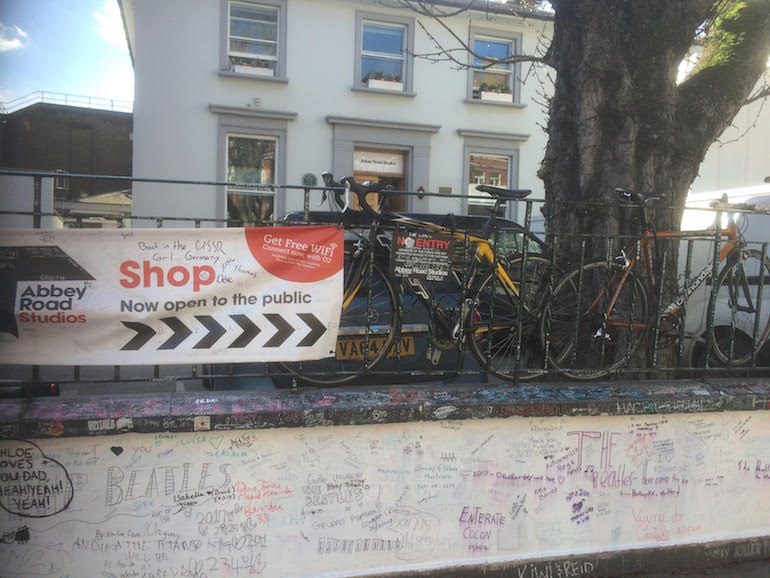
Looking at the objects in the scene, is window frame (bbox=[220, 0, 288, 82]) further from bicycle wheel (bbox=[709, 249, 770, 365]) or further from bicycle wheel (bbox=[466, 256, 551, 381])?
bicycle wheel (bbox=[466, 256, 551, 381])

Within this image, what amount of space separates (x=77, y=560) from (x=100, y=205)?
55.6ft

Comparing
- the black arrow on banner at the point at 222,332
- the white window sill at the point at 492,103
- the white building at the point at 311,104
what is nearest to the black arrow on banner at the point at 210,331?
the black arrow on banner at the point at 222,332

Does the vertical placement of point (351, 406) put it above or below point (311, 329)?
below

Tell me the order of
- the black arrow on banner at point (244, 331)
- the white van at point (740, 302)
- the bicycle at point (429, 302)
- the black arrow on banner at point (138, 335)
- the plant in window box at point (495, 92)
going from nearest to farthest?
the black arrow on banner at point (138, 335), the black arrow on banner at point (244, 331), the bicycle at point (429, 302), the white van at point (740, 302), the plant in window box at point (495, 92)

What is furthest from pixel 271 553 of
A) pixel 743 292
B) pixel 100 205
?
pixel 100 205

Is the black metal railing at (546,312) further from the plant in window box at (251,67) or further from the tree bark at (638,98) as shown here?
the plant in window box at (251,67)

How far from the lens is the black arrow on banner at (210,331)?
9.78ft

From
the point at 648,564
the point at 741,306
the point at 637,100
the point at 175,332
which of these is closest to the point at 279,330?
the point at 175,332

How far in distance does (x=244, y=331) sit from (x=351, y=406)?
0.65 m

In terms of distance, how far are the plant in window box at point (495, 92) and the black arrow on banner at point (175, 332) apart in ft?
39.6

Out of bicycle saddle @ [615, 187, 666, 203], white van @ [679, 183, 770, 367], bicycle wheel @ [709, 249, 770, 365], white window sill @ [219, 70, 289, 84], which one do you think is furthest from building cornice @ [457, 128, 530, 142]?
bicycle saddle @ [615, 187, 666, 203]

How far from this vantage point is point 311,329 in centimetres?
312

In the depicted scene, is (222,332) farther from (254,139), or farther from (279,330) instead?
(254,139)

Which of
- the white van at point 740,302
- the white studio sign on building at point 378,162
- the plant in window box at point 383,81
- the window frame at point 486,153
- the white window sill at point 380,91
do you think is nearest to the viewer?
the white van at point 740,302
